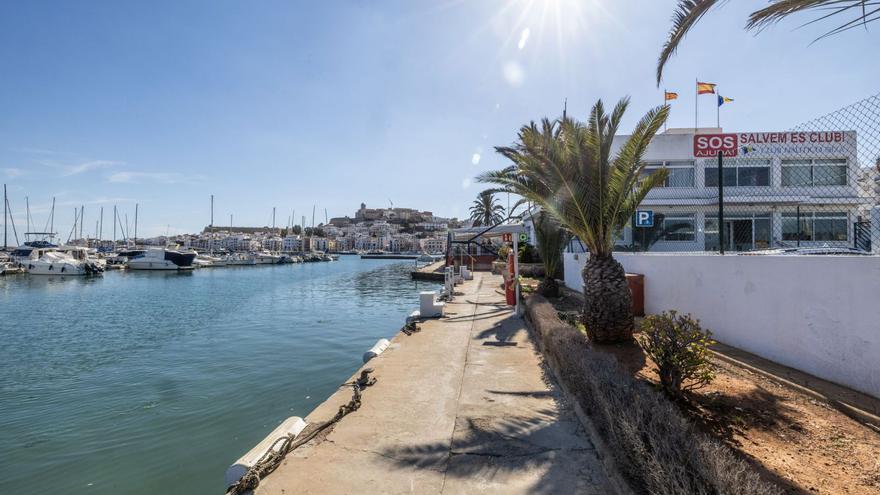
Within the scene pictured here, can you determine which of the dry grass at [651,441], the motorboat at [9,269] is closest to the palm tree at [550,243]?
the dry grass at [651,441]

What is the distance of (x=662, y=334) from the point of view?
5.16 m

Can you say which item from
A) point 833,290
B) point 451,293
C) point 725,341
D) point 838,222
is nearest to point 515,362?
point 725,341

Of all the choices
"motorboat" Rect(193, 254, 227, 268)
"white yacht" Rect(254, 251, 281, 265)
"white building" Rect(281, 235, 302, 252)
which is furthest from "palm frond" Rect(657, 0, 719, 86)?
"white building" Rect(281, 235, 302, 252)

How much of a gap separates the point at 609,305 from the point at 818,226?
19.0 metres

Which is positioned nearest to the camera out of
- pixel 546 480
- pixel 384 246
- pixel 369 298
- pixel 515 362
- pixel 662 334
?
pixel 546 480

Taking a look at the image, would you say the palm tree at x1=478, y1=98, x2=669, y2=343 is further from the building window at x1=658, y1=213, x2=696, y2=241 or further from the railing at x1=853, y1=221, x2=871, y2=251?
the building window at x1=658, y1=213, x2=696, y2=241

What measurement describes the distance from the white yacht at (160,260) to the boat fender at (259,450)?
233 feet

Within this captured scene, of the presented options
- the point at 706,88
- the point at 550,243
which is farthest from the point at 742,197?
the point at 550,243

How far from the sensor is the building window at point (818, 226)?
58.7 feet

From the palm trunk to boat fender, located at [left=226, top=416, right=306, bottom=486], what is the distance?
557 centimetres

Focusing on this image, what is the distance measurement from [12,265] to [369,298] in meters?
60.5

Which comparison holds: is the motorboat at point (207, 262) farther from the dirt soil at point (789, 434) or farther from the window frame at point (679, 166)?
the dirt soil at point (789, 434)

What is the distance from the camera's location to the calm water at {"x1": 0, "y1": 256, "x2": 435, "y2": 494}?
639 centimetres

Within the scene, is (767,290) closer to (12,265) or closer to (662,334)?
(662,334)
